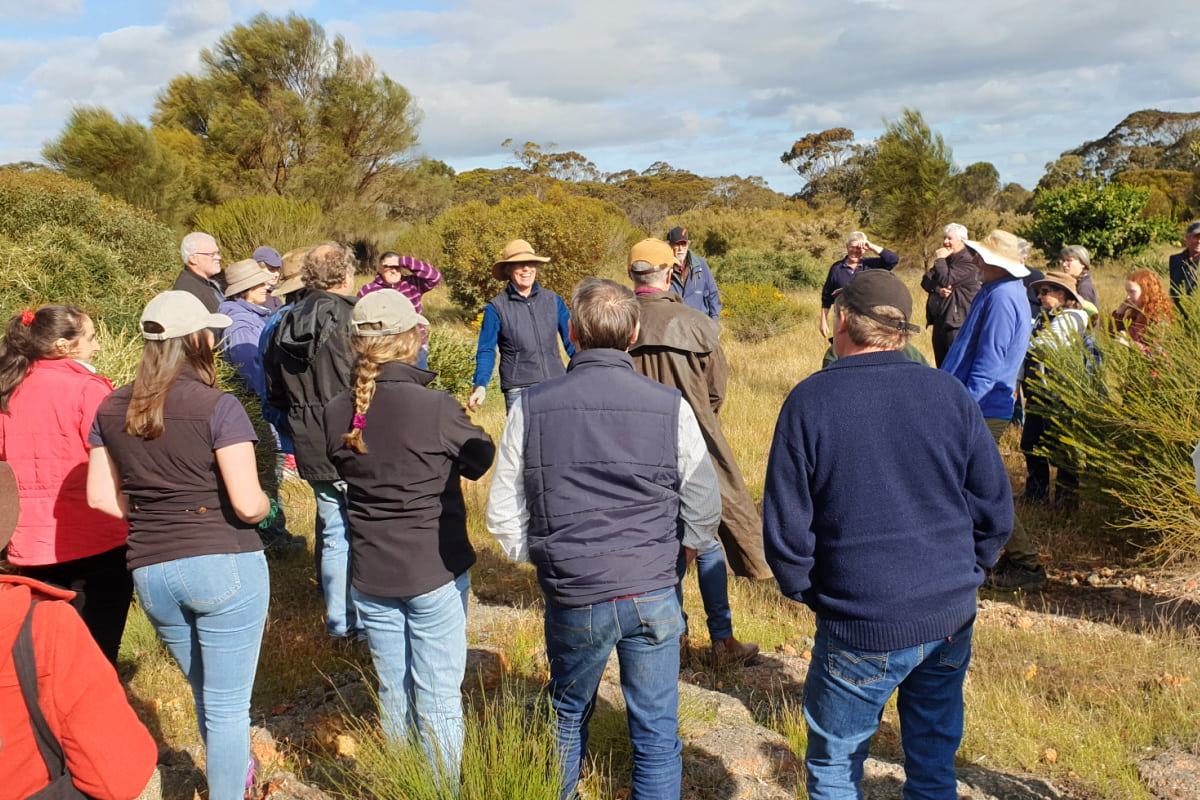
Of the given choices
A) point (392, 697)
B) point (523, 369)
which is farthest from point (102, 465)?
point (523, 369)

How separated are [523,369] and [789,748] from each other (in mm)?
3142

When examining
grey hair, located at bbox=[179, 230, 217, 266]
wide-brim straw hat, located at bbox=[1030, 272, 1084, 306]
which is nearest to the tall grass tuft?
grey hair, located at bbox=[179, 230, 217, 266]

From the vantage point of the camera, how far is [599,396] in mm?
2553

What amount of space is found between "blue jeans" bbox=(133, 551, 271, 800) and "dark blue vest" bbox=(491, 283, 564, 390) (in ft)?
Answer: 10.0

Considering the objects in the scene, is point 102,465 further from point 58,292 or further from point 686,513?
point 58,292

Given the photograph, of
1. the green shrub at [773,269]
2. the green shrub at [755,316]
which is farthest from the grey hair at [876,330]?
the green shrub at [773,269]

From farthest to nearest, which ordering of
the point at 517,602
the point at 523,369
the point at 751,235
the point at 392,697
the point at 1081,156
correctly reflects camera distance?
the point at 1081,156 < the point at 751,235 < the point at 523,369 < the point at 517,602 < the point at 392,697

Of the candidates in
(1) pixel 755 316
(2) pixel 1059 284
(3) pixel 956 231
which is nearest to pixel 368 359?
(2) pixel 1059 284

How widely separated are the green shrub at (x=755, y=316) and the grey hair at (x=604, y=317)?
13160 millimetres

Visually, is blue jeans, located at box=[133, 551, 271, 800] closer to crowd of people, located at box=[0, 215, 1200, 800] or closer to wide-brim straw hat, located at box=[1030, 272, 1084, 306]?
crowd of people, located at box=[0, 215, 1200, 800]

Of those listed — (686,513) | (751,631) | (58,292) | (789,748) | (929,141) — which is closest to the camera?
(686,513)

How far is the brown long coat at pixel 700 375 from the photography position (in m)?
3.88

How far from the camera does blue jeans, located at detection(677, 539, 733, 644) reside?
13.1ft

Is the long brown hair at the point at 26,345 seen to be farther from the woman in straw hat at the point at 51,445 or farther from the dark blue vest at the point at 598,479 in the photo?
the dark blue vest at the point at 598,479
